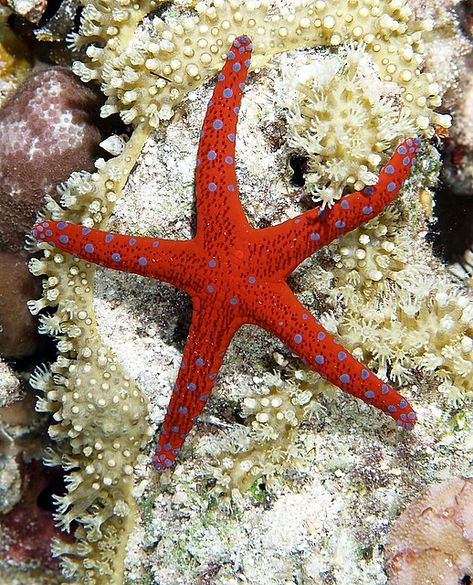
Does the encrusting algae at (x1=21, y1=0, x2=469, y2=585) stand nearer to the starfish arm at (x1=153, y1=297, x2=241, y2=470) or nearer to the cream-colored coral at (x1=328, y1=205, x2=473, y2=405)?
the cream-colored coral at (x1=328, y1=205, x2=473, y2=405)

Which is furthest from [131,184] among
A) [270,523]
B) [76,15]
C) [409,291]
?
[270,523]

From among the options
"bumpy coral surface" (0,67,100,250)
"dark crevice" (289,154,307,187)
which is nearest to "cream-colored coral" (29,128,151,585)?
"bumpy coral surface" (0,67,100,250)

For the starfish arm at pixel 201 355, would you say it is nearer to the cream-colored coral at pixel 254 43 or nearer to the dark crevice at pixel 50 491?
the cream-colored coral at pixel 254 43

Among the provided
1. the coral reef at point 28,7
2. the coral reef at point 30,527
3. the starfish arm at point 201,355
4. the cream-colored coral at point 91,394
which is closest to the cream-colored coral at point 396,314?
the starfish arm at point 201,355

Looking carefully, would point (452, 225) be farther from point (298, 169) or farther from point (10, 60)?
point (10, 60)

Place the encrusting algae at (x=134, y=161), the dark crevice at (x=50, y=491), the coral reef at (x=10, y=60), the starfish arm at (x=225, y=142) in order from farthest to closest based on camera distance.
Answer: the dark crevice at (x=50, y=491) → the coral reef at (x=10, y=60) → the encrusting algae at (x=134, y=161) → the starfish arm at (x=225, y=142)

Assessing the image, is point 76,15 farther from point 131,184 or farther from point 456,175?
point 456,175
